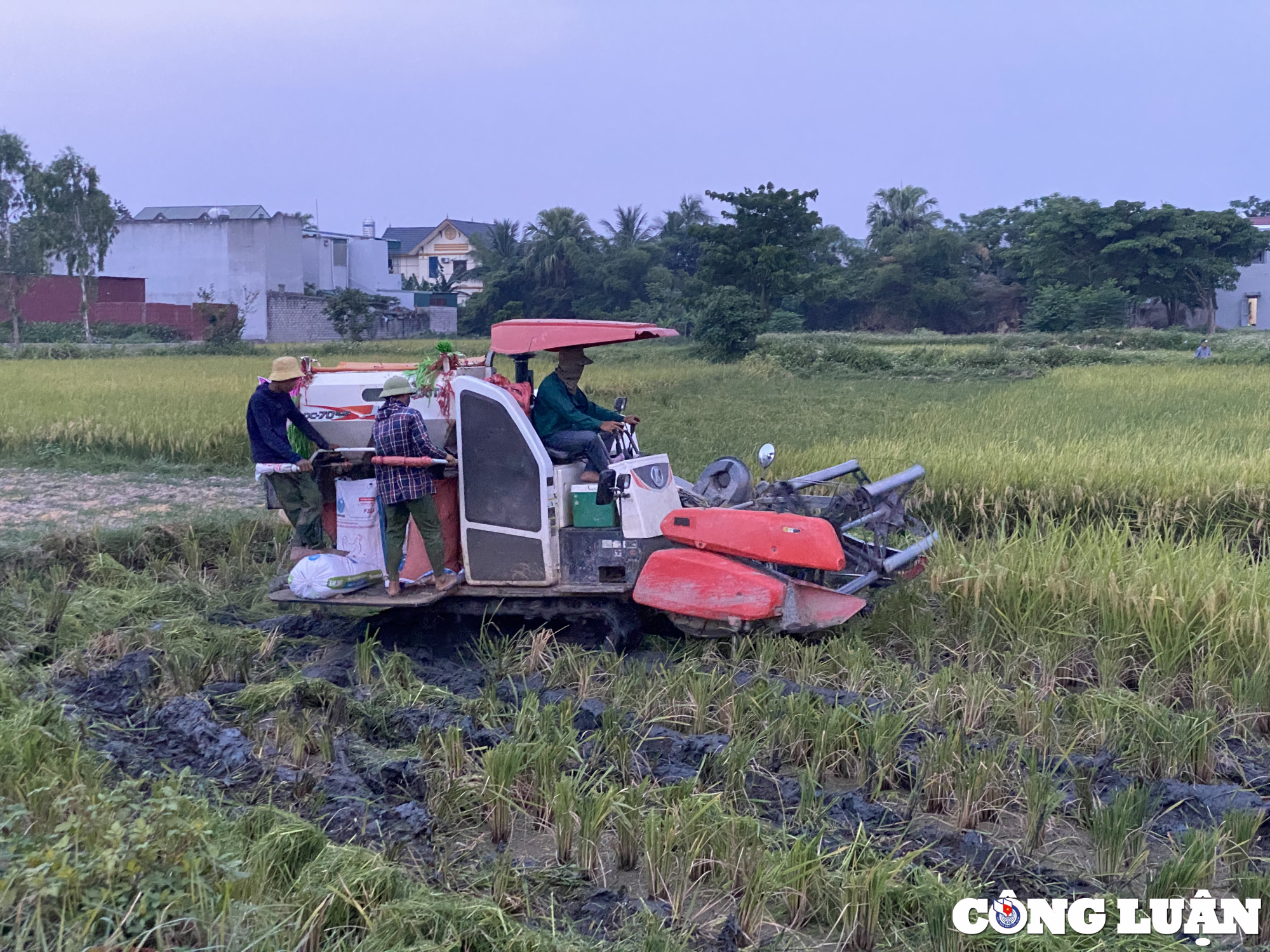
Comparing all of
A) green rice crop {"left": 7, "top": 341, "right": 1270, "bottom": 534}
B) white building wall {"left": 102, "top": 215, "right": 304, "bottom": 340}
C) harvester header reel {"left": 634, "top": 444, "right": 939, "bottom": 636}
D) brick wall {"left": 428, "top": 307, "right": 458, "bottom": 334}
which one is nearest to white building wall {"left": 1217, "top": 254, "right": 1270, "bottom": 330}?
green rice crop {"left": 7, "top": 341, "right": 1270, "bottom": 534}

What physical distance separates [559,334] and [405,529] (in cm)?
136

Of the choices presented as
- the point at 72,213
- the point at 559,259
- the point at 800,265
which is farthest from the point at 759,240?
the point at 72,213

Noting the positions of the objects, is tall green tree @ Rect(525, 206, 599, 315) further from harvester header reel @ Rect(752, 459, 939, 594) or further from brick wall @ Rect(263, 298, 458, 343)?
harvester header reel @ Rect(752, 459, 939, 594)

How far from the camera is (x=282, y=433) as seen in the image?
20.6 feet

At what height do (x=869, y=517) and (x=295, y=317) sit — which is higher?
(x=295, y=317)

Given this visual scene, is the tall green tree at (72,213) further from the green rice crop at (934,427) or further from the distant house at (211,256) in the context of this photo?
the green rice crop at (934,427)

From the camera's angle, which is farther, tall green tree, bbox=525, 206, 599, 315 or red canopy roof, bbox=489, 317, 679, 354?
tall green tree, bbox=525, 206, 599, 315

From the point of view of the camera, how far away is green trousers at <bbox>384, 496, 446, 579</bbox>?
580 centimetres

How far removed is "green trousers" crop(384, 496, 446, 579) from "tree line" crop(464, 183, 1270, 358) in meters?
28.1

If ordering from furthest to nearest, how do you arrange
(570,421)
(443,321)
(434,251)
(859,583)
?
(434,251) < (443,321) < (570,421) < (859,583)

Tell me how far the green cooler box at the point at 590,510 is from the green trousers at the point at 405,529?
77 centimetres

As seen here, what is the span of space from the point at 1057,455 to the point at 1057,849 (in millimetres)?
6310

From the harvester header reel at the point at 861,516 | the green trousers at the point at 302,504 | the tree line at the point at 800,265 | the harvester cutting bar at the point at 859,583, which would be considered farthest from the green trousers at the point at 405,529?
the tree line at the point at 800,265

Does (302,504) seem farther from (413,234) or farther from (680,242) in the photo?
(413,234)
